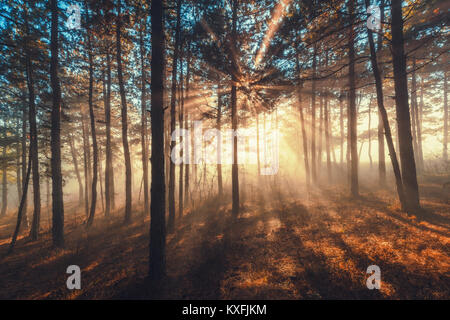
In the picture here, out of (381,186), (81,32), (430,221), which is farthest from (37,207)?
(381,186)

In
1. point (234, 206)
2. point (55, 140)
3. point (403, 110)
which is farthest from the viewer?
point (234, 206)

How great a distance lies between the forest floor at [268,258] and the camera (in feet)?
13.1

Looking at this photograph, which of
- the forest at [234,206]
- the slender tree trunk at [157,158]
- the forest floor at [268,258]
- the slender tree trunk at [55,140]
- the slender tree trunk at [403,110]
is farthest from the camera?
the slender tree trunk at [55,140]

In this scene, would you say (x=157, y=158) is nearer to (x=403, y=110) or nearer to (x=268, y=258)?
(x=268, y=258)

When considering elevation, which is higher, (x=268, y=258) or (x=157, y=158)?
(x=157, y=158)

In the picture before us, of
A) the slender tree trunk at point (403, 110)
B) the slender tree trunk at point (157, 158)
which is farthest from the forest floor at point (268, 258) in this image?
the slender tree trunk at point (403, 110)

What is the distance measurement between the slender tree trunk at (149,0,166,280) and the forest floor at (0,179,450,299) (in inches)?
27.7

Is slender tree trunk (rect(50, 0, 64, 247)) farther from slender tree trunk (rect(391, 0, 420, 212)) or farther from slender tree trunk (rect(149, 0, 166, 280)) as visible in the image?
slender tree trunk (rect(391, 0, 420, 212))

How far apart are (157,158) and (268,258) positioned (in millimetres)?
4707

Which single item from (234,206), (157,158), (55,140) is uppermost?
(55,140)

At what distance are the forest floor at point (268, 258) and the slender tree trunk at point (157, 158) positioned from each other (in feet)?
2.30

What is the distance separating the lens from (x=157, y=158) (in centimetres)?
489

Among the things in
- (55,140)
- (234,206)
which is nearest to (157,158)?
(234,206)

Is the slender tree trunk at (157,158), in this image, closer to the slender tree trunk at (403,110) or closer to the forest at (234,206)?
the forest at (234,206)
